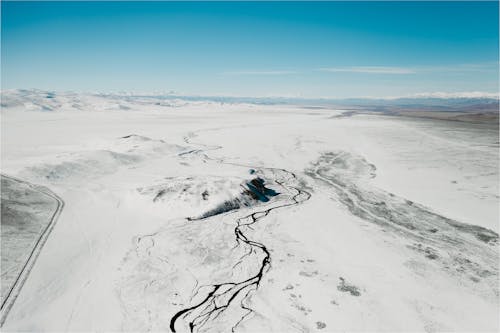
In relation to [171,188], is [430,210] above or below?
below

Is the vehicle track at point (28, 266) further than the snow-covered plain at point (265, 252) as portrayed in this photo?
Yes

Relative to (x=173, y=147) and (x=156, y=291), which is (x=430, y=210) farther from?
(x=173, y=147)

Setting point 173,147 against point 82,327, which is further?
point 173,147

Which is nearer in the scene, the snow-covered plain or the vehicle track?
the snow-covered plain

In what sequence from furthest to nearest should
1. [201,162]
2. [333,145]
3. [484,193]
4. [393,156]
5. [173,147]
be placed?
[333,145] < [173,147] < [393,156] < [201,162] < [484,193]

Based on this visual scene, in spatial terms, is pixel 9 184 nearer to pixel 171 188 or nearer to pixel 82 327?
pixel 171 188

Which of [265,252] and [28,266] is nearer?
[28,266]

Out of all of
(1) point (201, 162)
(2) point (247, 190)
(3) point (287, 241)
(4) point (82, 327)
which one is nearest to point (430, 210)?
(3) point (287, 241)

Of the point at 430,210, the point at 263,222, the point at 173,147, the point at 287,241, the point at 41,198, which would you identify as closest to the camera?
the point at 287,241

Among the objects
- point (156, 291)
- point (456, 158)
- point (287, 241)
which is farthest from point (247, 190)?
point (456, 158)

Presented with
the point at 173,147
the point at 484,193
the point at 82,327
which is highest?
the point at 173,147
